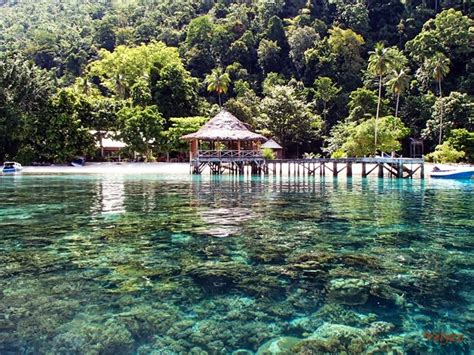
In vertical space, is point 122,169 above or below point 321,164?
below

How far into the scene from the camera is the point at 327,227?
1090 cm

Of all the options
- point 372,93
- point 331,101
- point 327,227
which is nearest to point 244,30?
point 331,101

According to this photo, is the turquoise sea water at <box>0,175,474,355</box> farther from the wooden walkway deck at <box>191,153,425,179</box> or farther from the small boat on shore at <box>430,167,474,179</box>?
the small boat on shore at <box>430,167,474,179</box>

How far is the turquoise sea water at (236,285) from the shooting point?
172 inches

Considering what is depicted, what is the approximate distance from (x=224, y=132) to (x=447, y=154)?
20075mm

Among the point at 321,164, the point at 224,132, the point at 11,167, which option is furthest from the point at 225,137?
the point at 11,167

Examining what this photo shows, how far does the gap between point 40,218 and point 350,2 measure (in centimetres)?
6935

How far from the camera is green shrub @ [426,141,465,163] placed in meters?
38.5

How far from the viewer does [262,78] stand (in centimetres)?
6562

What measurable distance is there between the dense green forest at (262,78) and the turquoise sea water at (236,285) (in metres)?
30.7

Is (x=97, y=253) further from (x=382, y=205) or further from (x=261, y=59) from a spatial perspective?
(x=261, y=59)

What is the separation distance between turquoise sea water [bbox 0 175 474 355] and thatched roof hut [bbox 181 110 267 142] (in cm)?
2247

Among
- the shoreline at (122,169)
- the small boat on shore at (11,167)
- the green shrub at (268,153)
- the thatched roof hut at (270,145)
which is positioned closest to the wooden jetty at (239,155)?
the green shrub at (268,153)

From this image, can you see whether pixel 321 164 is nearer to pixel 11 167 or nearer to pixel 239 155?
pixel 239 155
